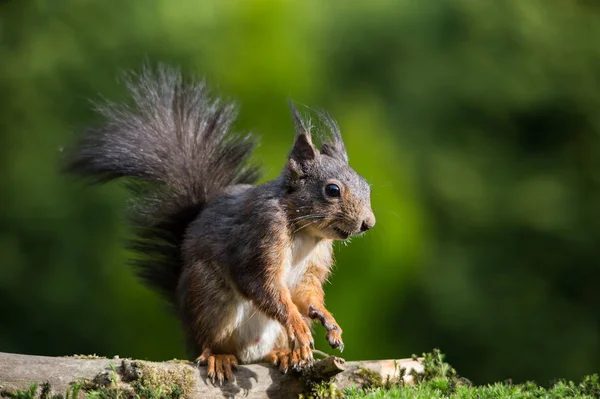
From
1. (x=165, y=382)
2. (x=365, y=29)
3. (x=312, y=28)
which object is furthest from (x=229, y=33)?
(x=165, y=382)

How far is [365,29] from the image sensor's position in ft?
16.2

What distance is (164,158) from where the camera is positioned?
3.23m

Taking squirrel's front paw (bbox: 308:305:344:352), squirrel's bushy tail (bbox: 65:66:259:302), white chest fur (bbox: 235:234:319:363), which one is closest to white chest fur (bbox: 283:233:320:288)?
white chest fur (bbox: 235:234:319:363)

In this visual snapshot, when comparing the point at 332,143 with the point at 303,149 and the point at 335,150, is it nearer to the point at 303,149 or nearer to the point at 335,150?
the point at 335,150

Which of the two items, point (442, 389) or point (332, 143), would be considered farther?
point (332, 143)

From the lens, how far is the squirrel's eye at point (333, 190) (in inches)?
106

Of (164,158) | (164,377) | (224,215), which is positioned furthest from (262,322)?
(164,158)

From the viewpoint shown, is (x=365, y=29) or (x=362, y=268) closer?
(x=362, y=268)

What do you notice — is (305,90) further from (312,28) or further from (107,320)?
(107,320)

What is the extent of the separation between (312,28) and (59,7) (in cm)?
148

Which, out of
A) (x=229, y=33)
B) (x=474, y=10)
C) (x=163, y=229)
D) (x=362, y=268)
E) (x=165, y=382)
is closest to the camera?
(x=165, y=382)

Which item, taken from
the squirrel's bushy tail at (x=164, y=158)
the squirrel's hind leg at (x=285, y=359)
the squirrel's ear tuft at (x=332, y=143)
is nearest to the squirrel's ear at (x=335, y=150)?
the squirrel's ear tuft at (x=332, y=143)

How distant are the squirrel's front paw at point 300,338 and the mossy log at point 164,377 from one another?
5cm

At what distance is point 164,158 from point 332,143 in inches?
26.4
